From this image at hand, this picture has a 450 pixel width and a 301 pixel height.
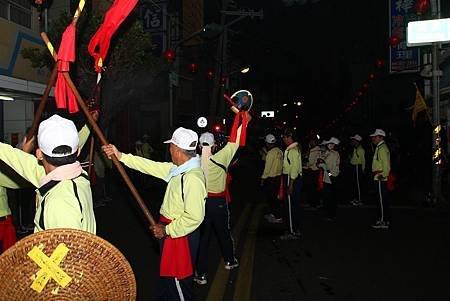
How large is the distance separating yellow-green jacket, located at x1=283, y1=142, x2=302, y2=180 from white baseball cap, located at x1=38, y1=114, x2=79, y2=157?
611 cm

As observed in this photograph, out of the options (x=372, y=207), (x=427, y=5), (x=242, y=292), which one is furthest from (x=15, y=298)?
(x=427, y=5)

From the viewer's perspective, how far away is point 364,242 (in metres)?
8.26

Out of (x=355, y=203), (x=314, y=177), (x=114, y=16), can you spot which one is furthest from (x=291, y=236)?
(x=114, y=16)

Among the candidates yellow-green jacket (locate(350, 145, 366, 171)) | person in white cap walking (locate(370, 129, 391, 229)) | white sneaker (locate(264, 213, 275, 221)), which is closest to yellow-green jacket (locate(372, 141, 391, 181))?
person in white cap walking (locate(370, 129, 391, 229))

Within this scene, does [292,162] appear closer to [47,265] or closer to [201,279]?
[201,279]

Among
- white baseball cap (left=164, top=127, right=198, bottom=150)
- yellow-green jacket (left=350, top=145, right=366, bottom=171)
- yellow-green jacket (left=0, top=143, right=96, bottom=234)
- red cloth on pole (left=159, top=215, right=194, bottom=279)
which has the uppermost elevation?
white baseball cap (left=164, top=127, right=198, bottom=150)

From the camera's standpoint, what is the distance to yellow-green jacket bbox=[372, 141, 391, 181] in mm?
9367

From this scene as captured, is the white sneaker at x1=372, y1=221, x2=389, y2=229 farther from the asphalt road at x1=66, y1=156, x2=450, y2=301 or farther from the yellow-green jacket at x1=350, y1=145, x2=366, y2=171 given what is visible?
the yellow-green jacket at x1=350, y1=145, x2=366, y2=171

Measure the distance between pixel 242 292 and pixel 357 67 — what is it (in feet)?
133

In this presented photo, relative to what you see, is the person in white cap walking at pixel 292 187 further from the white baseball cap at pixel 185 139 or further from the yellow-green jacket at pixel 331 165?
the white baseball cap at pixel 185 139

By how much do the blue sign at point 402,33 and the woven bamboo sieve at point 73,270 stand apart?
660 inches

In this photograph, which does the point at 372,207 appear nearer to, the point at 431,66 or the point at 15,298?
the point at 431,66

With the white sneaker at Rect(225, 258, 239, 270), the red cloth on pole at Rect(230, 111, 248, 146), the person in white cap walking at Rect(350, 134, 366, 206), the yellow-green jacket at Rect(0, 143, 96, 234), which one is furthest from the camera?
the person in white cap walking at Rect(350, 134, 366, 206)

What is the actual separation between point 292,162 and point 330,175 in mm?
2463
